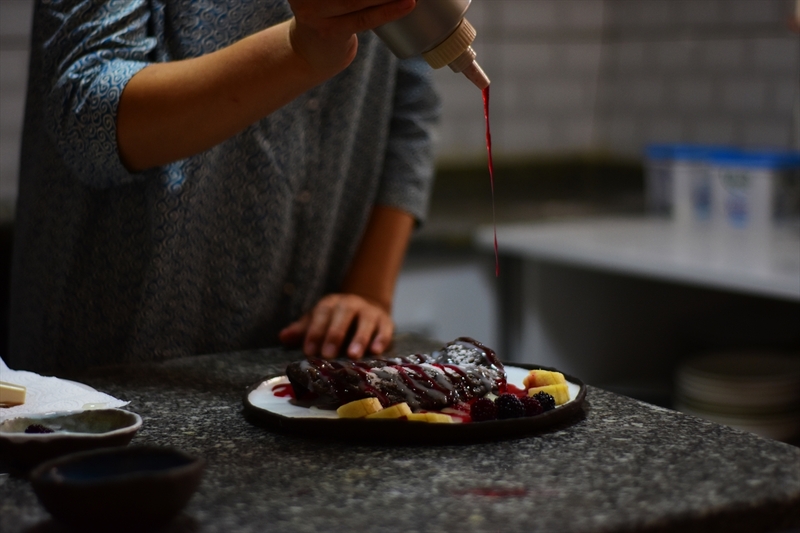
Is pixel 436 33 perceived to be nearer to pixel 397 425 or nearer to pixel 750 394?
pixel 397 425

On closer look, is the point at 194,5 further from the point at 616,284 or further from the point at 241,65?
the point at 616,284

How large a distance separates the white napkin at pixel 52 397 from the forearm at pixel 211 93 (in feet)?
0.97

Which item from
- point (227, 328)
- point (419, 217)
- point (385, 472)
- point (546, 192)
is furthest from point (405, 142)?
point (546, 192)

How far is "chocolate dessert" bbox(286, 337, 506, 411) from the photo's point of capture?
3.07ft

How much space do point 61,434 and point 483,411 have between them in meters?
0.37

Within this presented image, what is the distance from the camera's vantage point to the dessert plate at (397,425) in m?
0.86

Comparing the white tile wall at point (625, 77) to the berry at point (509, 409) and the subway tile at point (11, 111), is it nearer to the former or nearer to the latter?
the subway tile at point (11, 111)

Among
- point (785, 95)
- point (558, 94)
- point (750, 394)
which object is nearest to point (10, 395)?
point (750, 394)

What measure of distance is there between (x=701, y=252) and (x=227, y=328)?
1.20 metres

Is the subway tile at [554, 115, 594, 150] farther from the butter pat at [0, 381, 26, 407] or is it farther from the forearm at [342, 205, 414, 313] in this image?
the butter pat at [0, 381, 26, 407]

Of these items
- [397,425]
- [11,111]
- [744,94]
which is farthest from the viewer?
[744,94]

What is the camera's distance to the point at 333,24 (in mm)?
951

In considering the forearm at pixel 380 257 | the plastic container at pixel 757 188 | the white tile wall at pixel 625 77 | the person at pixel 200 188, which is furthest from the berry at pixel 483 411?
the white tile wall at pixel 625 77

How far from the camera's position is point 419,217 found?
160cm
